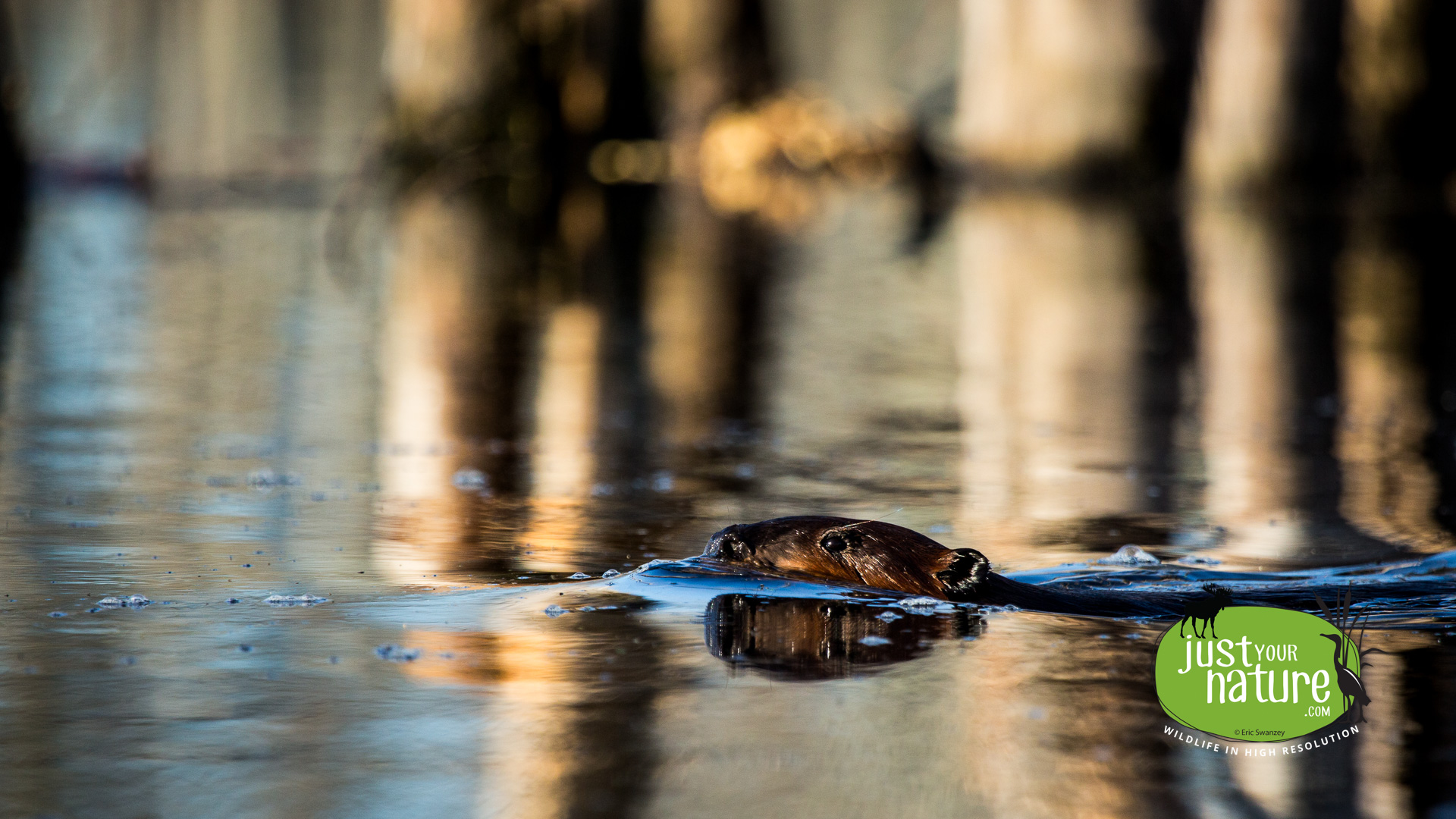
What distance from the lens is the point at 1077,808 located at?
3.18 m

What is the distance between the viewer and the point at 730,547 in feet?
16.0

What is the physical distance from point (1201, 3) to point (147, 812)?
60.5ft

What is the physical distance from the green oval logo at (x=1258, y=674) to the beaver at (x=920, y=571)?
241mm

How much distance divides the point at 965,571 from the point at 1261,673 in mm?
854

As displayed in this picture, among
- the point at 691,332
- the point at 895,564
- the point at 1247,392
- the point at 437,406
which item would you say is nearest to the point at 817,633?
the point at 895,564

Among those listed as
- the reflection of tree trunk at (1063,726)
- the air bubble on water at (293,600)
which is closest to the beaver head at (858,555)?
the reflection of tree trunk at (1063,726)

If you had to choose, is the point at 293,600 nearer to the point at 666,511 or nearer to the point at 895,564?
the point at 895,564

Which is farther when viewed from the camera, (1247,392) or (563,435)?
(1247,392)

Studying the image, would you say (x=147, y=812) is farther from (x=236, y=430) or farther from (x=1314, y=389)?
(x=1314, y=389)

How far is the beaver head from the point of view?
4516 millimetres

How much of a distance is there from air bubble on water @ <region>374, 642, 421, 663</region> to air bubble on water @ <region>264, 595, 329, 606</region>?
0.44 meters

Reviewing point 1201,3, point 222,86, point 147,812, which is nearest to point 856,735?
point 147,812

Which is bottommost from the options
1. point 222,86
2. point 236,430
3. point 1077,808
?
point 1077,808

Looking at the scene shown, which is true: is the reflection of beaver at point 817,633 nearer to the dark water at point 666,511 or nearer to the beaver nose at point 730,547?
the dark water at point 666,511
